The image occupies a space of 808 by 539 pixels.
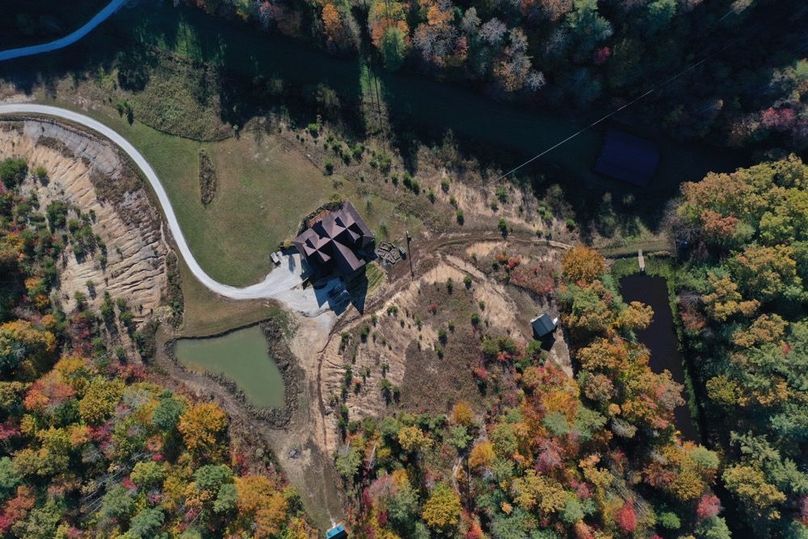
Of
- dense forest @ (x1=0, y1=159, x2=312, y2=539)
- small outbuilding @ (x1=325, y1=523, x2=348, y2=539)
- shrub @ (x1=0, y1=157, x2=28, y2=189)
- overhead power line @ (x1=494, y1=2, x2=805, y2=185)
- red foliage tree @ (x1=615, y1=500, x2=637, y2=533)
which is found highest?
shrub @ (x1=0, y1=157, x2=28, y2=189)

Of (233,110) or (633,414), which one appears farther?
(233,110)

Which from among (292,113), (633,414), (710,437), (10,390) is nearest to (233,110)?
(292,113)

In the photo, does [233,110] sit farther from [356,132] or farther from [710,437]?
[710,437]

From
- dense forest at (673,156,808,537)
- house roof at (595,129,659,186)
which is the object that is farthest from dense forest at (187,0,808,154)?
dense forest at (673,156,808,537)

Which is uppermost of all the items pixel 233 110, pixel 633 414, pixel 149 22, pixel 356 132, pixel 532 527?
pixel 149 22

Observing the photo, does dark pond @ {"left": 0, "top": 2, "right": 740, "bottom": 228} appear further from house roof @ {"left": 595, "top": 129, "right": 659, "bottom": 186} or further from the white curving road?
the white curving road

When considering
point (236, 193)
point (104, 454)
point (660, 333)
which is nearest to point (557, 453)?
point (660, 333)
